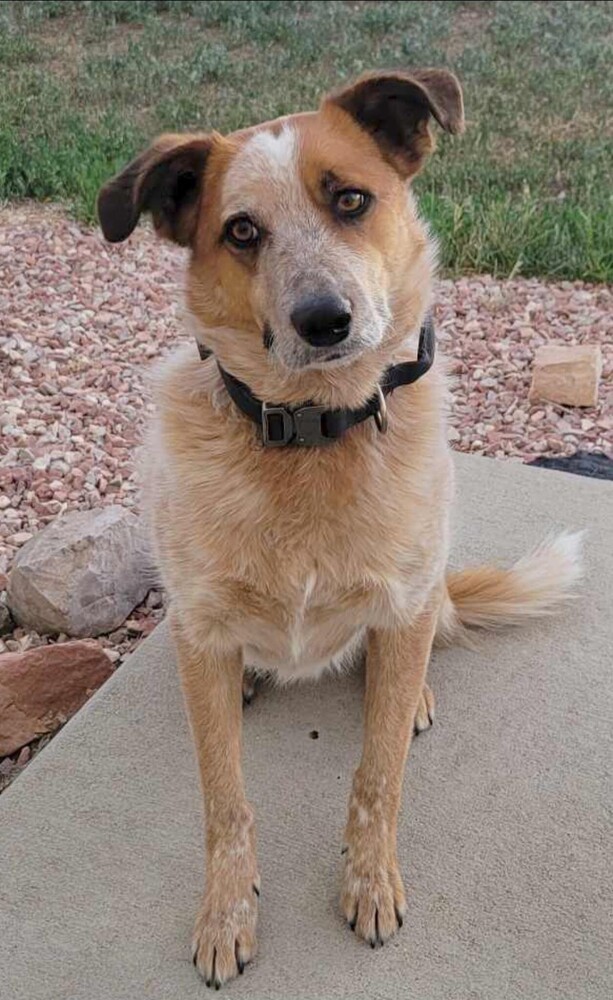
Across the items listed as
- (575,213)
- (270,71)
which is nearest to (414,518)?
(575,213)

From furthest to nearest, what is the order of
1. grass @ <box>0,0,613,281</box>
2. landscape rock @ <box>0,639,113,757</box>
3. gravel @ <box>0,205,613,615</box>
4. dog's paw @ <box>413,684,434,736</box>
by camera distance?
grass @ <box>0,0,613,281</box> < gravel @ <box>0,205,613,615</box> < landscape rock @ <box>0,639,113,757</box> < dog's paw @ <box>413,684,434,736</box>

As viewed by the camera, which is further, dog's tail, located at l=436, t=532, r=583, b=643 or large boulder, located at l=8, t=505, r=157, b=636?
large boulder, located at l=8, t=505, r=157, b=636

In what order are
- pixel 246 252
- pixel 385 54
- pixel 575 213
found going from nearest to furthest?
1. pixel 246 252
2. pixel 575 213
3. pixel 385 54

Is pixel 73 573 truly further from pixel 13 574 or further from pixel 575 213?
pixel 575 213

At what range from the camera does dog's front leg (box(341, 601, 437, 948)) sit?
2.09m

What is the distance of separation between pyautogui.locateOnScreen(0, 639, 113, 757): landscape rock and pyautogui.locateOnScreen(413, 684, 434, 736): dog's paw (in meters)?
0.88

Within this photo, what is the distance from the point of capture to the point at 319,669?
238 cm

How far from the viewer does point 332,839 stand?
2248 millimetres

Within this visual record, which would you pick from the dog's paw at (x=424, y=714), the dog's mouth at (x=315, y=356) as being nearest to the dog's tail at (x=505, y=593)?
the dog's paw at (x=424, y=714)

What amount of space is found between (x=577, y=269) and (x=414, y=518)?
11.8ft

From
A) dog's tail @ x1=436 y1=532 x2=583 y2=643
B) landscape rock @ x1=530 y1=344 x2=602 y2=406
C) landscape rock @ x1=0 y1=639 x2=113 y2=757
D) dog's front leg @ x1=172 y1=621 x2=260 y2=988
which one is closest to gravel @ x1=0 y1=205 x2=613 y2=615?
landscape rock @ x1=530 y1=344 x2=602 y2=406

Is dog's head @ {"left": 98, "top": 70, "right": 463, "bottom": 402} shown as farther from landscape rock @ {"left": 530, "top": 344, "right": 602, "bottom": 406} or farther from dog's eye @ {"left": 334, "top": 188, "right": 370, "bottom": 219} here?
landscape rock @ {"left": 530, "top": 344, "right": 602, "bottom": 406}

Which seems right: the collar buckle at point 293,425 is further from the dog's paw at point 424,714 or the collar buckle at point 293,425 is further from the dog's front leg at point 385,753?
the dog's paw at point 424,714

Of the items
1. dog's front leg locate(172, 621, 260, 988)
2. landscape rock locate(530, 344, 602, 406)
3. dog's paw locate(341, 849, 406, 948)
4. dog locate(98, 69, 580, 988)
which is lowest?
landscape rock locate(530, 344, 602, 406)
